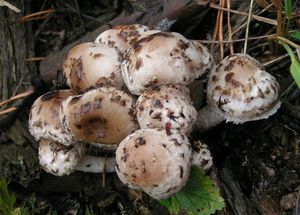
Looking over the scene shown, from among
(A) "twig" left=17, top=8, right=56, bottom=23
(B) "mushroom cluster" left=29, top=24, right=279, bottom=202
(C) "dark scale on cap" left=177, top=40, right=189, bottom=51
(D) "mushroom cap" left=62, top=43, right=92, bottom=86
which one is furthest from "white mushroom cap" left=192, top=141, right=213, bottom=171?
(A) "twig" left=17, top=8, right=56, bottom=23

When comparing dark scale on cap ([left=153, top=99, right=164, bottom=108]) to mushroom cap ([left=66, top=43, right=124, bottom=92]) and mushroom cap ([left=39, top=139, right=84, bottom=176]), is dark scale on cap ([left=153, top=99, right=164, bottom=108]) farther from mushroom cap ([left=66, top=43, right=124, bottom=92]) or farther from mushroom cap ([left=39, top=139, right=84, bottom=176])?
mushroom cap ([left=39, top=139, right=84, bottom=176])

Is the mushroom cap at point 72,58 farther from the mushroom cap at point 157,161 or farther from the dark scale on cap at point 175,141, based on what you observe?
the dark scale on cap at point 175,141

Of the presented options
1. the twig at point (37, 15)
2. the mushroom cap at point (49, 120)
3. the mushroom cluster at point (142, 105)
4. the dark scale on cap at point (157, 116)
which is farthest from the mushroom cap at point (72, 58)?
the twig at point (37, 15)

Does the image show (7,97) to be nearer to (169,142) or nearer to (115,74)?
(115,74)

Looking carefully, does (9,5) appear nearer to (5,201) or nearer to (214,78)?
(5,201)

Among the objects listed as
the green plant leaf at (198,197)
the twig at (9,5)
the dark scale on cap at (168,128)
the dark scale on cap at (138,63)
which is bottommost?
the green plant leaf at (198,197)

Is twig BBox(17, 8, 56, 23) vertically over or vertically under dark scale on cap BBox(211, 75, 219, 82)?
under
